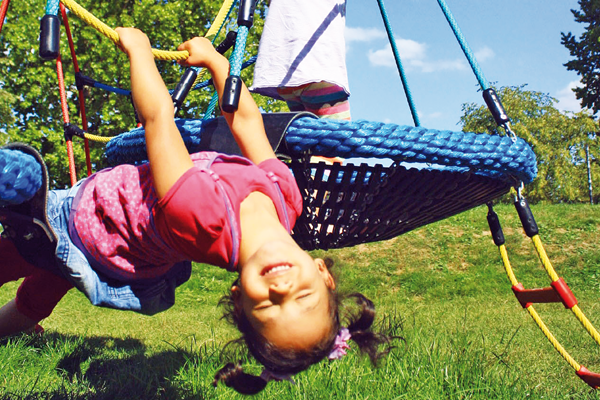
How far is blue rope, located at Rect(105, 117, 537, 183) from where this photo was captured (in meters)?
1.40

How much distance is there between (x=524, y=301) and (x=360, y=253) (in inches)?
150

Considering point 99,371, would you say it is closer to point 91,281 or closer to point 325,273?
point 91,281

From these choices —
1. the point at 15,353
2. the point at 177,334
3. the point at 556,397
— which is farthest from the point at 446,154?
the point at 177,334

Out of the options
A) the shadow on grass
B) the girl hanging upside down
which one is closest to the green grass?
the shadow on grass

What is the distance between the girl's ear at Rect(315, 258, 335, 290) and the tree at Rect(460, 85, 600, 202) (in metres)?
21.8

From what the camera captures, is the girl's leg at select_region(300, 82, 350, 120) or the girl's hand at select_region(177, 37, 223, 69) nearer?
the girl's hand at select_region(177, 37, 223, 69)

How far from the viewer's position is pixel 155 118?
4.52ft

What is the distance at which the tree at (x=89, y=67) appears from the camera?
10.1m

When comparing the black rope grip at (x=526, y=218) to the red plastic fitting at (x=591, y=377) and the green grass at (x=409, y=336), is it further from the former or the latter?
the green grass at (x=409, y=336)

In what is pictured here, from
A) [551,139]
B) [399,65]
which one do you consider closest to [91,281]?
[399,65]

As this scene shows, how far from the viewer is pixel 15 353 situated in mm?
2689

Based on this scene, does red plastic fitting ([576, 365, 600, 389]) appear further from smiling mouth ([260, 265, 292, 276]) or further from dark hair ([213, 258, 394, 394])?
smiling mouth ([260, 265, 292, 276])

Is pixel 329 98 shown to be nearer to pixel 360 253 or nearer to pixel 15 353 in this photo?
pixel 15 353

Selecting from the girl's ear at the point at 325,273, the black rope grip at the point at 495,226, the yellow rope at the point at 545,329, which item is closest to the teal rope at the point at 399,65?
the black rope grip at the point at 495,226
